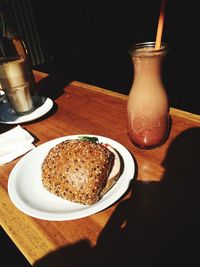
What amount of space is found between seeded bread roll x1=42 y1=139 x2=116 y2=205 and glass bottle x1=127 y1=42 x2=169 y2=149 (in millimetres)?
158

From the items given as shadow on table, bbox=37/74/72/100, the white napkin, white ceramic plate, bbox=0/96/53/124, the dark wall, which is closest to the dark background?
the dark wall

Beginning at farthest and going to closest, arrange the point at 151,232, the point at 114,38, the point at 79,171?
the point at 114,38 < the point at 79,171 < the point at 151,232

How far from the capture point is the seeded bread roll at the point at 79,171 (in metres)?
0.75

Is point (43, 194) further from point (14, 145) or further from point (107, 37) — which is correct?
point (107, 37)

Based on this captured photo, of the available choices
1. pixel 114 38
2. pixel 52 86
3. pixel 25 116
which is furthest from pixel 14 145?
pixel 114 38

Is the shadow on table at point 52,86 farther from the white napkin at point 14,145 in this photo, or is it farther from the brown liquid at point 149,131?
the brown liquid at point 149,131

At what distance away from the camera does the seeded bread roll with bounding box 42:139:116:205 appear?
0.75m

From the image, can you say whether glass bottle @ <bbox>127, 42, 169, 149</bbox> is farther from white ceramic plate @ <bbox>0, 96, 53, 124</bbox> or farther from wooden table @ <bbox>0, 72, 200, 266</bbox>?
white ceramic plate @ <bbox>0, 96, 53, 124</bbox>

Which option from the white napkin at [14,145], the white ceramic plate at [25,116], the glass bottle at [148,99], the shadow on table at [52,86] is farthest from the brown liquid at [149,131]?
the shadow on table at [52,86]

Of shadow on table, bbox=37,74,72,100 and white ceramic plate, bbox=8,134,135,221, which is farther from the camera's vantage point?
shadow on table, bbox=37,74,72,100

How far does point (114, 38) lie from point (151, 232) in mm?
5479

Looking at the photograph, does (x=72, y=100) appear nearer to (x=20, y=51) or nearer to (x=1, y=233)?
(x=20, y=51)

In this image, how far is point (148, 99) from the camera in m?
0.85

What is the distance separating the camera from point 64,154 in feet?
2.72
